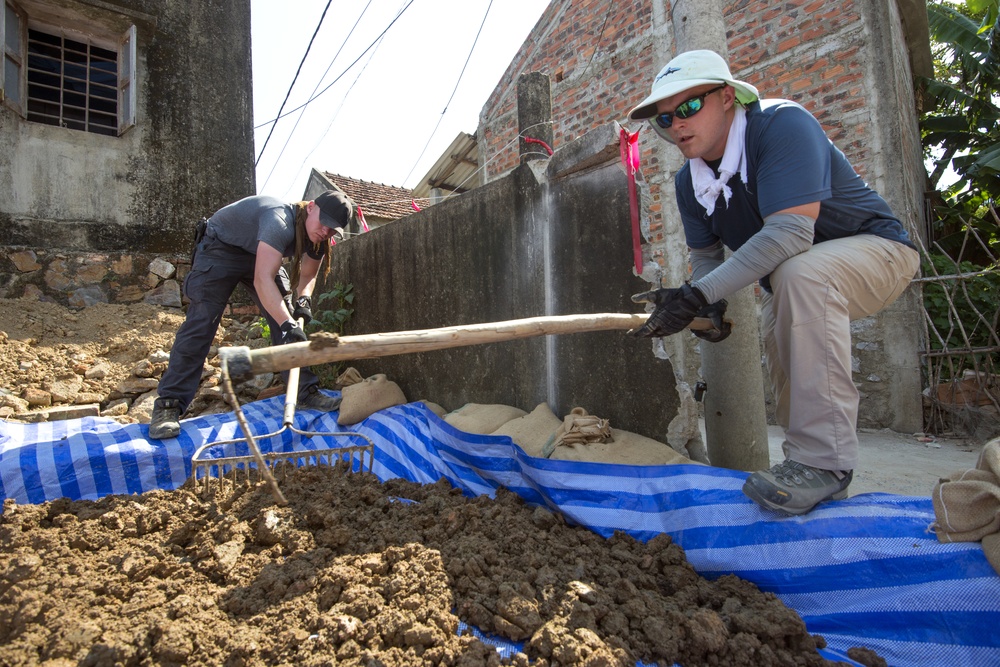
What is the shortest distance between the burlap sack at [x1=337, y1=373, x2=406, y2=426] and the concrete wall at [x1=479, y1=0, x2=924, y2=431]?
2.35 metres

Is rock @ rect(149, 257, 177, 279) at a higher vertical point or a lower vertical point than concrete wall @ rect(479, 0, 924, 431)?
lower

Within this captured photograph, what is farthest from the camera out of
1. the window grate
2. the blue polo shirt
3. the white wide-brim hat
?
the window grate

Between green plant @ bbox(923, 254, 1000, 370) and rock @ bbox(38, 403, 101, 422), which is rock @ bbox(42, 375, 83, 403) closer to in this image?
rock @ bbox(38, 403, 101, 422)

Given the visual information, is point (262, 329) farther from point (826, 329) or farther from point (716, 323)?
point (826, 329)

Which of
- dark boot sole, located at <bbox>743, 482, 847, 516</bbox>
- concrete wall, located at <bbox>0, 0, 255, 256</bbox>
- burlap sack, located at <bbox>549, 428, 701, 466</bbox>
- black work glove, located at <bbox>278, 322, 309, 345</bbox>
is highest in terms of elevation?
concrete wall, located at <bbox>0, 0, 255, 256</bbox>

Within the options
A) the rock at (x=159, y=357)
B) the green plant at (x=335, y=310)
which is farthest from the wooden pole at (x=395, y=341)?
the rock at (x=159, y=357)

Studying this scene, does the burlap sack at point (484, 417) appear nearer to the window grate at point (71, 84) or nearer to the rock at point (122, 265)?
the rock at point (122, 265)

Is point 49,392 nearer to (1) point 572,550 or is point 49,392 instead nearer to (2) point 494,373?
(2) point 494,373

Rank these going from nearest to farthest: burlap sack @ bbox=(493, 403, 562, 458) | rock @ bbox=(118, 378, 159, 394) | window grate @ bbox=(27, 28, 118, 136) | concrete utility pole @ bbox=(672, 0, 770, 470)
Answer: concrete utility pole @ bbox=(672, 0, 770, 470), burlap sack @ bbox=(493, 403, 562, 458), rock @ bbox=(118, 378, 159, 394), window grate @ bbox=(27, 28, 118, 136)

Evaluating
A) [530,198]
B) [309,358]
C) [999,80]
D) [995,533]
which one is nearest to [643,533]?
[995,533]

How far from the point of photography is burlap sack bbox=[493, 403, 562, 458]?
2.61 meters

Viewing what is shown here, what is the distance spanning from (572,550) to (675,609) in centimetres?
40

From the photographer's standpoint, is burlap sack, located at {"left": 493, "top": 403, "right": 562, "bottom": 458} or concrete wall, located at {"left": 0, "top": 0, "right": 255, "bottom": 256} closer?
burlap sack, located at {"left": 493, "top": 403, "right": 562, "bottom": 458}

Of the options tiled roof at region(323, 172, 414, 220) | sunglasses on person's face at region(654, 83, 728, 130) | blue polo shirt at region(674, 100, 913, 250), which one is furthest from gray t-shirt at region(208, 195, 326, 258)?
tiled roof at region(323, 172, 414, 220)
